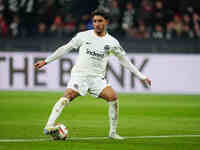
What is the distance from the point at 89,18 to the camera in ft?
77.4

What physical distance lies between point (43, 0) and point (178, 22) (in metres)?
5.47

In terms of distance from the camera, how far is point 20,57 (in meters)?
22.4

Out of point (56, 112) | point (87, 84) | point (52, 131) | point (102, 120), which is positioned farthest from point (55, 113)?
point (102, 120)

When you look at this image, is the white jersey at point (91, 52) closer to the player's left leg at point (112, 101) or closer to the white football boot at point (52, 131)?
the player's left leg at point (112, 101)

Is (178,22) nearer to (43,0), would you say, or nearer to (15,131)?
(43,0)

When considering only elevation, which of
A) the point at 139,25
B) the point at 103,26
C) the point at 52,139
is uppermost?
the point at 139,25

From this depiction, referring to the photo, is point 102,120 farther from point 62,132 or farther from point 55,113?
point 55,113

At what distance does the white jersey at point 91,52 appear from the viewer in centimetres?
1007

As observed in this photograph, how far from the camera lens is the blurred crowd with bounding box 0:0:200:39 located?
23172 millimetres

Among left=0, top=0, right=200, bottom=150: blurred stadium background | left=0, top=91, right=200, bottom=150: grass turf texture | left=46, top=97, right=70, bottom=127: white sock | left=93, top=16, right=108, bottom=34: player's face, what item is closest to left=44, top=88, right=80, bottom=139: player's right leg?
left=46, top=97, right=70, bottom=127: white sock

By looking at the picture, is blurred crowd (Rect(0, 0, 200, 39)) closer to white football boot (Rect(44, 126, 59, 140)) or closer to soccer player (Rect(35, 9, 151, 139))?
soccer player (Rect(35, 9, 151, 139))

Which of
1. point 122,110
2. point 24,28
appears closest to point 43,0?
point 24,28

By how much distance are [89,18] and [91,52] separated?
44.7 feet

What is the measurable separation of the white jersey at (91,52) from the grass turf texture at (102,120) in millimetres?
1178
